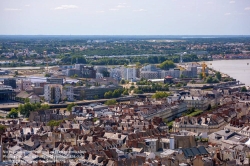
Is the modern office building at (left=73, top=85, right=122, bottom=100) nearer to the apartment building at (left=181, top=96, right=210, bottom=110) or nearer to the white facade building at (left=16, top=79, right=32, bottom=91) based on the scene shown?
the white facade building at (left=16, top=79, right=32, bottom=91)

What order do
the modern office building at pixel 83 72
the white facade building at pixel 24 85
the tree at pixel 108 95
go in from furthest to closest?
1. the modern office building at pixel 83 72
2. the white facade building at pixel 24 85
3. the tree at pixel 108 95

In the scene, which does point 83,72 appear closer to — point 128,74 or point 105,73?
point 105,73

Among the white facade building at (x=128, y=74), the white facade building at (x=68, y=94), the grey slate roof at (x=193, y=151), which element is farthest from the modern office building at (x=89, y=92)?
the grey slate roof at (x=193, y=151)

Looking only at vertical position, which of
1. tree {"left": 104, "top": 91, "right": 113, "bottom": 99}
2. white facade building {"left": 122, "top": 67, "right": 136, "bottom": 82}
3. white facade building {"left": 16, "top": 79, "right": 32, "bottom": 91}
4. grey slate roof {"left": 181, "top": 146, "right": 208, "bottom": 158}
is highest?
grey slate roof {"left": 181, "top": 146, "right": 208, "bottom": 158}

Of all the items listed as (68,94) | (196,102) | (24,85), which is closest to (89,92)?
(68,94)

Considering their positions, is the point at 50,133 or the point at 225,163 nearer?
the point at 225,163

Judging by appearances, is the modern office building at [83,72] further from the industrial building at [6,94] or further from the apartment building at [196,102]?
the apartment building at [196,102]

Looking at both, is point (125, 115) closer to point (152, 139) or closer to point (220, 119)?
point (220, 119)

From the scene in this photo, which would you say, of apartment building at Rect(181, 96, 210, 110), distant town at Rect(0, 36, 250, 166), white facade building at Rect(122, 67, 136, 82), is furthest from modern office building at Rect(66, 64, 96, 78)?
apartment building at Rect(181, 96, 210, 110)

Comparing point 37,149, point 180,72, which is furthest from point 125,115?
point 180,72

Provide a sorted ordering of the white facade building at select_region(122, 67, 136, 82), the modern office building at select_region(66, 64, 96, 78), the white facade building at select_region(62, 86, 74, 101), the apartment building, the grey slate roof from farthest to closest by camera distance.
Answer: the white facade building at select_region(122, 67, 136, 82) < the modern office building at select_region(66, 64, 96, 78) < the white facade building at select_region(62, 86, 74, 101) < the apartment building < the grey slate roof

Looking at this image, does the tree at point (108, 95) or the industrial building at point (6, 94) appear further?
the tree at point (108, 95)
